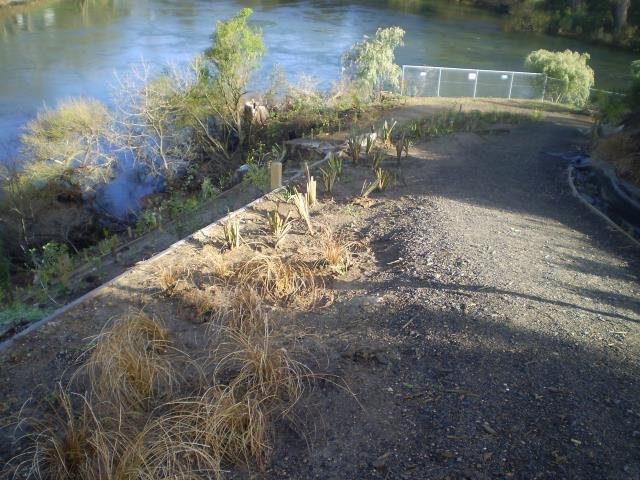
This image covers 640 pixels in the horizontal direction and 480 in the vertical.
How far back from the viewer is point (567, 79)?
77.3 feet

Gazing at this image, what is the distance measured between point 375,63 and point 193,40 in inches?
613

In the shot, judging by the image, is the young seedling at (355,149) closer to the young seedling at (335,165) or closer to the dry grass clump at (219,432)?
the young seedling at (335,165)

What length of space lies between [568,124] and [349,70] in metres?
8.31

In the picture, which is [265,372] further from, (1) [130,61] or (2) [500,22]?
(2) [500,22]

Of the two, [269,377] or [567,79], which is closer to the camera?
[269,377]

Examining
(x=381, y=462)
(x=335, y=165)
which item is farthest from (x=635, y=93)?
(x=381, y=462)

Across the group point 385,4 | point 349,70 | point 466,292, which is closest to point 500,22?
point 385,4

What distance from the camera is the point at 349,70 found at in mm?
23656

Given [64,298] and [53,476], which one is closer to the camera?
[53,476]

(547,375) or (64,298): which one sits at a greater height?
(547,375)

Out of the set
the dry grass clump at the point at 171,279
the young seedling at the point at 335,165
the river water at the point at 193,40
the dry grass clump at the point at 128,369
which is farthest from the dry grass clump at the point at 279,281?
the river water at the point at 193,40

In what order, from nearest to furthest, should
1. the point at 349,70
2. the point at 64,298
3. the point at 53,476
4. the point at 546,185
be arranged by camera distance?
the point at 53,476
the point at 64,298
the point at 546,185
the point at 349,70

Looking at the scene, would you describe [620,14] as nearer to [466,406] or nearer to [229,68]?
[229,68]

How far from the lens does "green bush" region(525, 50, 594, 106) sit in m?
23.8
